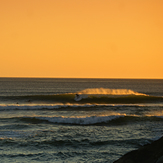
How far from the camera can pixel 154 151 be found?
9.48m

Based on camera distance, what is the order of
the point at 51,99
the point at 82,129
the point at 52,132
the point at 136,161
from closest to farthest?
the point at 136,161 → the point at 52,132 → the point at 82,129 → the point at 51,99

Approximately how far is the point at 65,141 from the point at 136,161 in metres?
6.39

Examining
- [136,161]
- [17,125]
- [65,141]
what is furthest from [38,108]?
[136,161]

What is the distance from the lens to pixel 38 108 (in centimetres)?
3100

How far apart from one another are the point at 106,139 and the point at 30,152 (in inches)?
203

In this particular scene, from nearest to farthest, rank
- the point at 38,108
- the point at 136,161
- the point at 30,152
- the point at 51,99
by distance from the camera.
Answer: the point at 136,161
the point at 30,152
the point at 38,108
the point at 51,99

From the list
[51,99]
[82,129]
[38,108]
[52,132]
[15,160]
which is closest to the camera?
[15,160]

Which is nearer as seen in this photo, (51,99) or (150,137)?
(150,137)

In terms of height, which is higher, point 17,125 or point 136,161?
point 17,125

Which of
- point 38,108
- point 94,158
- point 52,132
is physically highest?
point 38,108

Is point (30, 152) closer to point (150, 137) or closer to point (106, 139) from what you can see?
point (106, 139)

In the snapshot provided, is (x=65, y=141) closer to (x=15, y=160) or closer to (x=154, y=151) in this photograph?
(x=15, y=160)

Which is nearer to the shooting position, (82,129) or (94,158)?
(94,158)

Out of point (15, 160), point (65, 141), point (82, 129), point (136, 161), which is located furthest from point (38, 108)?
point (136, 161)
